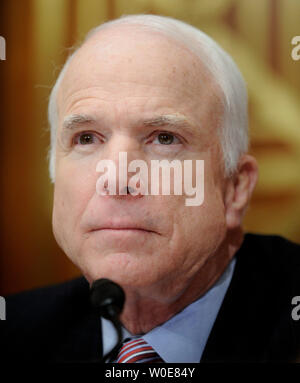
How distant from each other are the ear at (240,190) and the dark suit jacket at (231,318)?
188 millimetres

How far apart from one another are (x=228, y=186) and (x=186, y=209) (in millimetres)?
218

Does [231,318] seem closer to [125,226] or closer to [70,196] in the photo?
[125,226]

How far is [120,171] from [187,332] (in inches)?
21.8

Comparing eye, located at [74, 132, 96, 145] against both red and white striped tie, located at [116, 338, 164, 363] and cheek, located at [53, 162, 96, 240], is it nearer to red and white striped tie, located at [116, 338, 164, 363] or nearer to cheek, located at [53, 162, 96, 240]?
cheek, located at [53, 162, 96, 240]

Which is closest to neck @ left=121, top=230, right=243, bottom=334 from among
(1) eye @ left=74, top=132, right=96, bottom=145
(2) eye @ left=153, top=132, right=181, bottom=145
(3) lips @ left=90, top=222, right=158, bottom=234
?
(3) lips @ left=90, top=222, right=158, bottom=234

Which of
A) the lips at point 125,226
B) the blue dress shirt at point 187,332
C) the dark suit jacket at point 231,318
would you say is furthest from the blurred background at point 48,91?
the lips at point 125,226

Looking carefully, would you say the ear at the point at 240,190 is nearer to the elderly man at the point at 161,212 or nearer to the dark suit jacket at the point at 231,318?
the elderly man at the point at 161,212

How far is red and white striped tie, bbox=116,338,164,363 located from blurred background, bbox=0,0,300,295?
0.50 metres

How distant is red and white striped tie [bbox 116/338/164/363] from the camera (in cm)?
139

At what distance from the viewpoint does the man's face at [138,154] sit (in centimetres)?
125

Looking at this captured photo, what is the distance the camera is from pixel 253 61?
5.45 feet

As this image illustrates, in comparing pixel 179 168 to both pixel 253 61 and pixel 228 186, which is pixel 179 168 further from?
pixel 253 61

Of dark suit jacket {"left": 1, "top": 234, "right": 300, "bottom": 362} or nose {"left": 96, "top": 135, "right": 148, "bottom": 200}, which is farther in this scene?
dark suit jacket {"left": 1, "top": 234, "right": 300, "bottom": 362}
